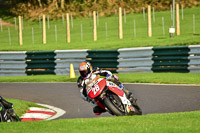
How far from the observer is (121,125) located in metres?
8.22

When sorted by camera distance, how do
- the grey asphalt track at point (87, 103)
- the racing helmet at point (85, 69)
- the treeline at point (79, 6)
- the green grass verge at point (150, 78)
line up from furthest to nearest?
the treeline at point (79, 6), the green grass verge at point (150, 78), the grey asphalt track at point (87, 103), the racing helmet at point (85, 69)

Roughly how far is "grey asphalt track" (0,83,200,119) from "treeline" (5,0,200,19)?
31076 mm

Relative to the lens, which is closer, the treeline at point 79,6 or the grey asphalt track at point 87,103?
the grey asphalt track at point 87,103

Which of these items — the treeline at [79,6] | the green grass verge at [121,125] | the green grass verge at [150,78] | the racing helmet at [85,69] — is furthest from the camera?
the treeline at [79,6]

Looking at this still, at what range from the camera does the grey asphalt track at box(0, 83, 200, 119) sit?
38.3ft

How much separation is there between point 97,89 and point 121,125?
1.34 meters

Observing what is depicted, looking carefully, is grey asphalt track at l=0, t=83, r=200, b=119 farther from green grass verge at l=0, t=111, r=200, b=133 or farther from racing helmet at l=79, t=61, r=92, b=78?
green grass verge at l=0, t=111, r=200, b=133

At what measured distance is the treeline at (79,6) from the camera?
48.8m

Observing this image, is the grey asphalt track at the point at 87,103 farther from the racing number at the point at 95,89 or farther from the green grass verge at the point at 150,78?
the racing number at the point at 95,89

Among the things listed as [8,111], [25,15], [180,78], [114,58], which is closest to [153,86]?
[180,78]

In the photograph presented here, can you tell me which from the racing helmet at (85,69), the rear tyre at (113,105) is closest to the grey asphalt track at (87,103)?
the racing helmet at (85,69)

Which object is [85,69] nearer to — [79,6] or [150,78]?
[150,78]

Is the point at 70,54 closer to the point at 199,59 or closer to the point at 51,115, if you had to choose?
the point at 199,59

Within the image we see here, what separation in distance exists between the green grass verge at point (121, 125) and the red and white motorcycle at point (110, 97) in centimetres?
41
